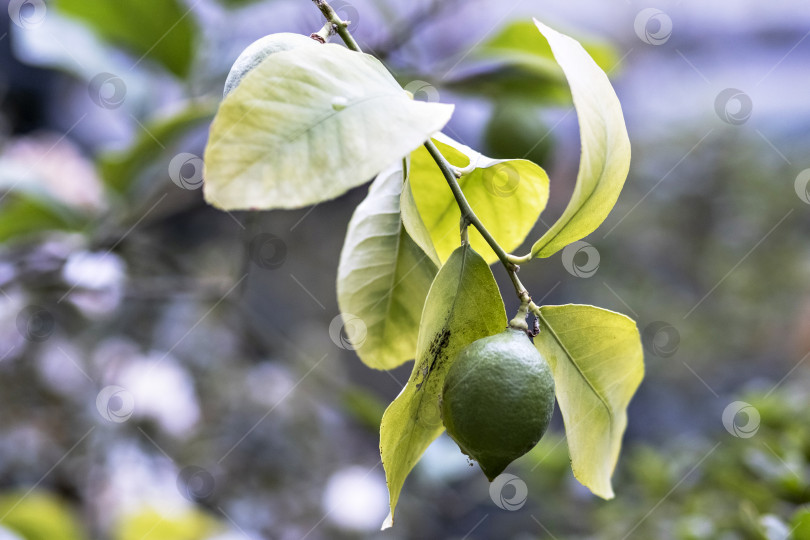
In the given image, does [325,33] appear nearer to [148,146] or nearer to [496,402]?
[496,402]

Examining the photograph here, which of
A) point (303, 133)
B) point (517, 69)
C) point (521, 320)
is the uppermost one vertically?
point (303, 133)

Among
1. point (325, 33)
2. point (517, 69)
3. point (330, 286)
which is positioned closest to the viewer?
point (325, 33)

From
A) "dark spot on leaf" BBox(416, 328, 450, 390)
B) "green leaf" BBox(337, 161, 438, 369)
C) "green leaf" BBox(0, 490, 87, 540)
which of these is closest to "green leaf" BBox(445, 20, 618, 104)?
"green leaf" BBox(337, 161, 438, 369)

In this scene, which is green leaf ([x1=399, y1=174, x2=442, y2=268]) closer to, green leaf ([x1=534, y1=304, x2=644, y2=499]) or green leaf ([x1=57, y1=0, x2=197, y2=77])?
green leaf ([x1=534, y1=304, x2=644, y2=499])

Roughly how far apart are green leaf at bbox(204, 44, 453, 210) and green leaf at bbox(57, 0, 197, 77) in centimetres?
76

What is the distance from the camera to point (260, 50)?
41cm

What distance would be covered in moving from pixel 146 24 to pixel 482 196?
74cm

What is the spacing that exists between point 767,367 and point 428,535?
49.9 inches

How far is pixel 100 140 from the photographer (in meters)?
2.21

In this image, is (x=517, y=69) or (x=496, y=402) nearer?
(x=496, y=402)

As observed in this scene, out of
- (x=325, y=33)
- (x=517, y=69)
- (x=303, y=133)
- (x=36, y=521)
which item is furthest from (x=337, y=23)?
(x=36, y=521)

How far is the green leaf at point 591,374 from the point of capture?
448mm

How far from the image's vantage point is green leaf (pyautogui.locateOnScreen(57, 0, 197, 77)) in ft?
3.25

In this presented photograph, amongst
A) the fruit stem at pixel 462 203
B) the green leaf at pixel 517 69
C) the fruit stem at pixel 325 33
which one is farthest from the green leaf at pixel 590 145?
the green leaf at pixel 517 69
